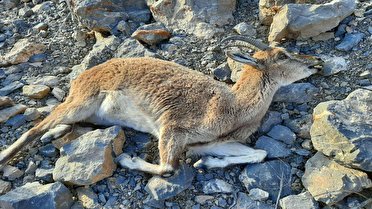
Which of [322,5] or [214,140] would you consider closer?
[214,140]

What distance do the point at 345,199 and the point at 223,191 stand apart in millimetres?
1495

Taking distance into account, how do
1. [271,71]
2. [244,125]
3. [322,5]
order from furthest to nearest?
[322,5], [271,71], [244,125]

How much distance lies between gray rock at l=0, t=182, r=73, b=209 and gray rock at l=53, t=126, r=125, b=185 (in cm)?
20

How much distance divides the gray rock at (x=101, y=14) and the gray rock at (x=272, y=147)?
382 cm

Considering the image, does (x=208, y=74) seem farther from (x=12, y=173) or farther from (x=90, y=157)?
(x=12, y=173)

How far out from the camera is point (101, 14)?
946 cm

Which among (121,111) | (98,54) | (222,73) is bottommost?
(121,111)

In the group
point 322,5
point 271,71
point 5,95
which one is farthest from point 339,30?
point 5,95

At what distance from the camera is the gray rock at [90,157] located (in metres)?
6.45

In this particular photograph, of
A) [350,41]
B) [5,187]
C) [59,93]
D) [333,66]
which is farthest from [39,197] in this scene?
[350,41]

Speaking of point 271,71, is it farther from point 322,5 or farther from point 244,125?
point 322,5

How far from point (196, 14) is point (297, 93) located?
265cm

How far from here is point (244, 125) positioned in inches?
282

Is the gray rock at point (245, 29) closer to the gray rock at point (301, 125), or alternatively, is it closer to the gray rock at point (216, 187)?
the gray rock at point (301, 125)
